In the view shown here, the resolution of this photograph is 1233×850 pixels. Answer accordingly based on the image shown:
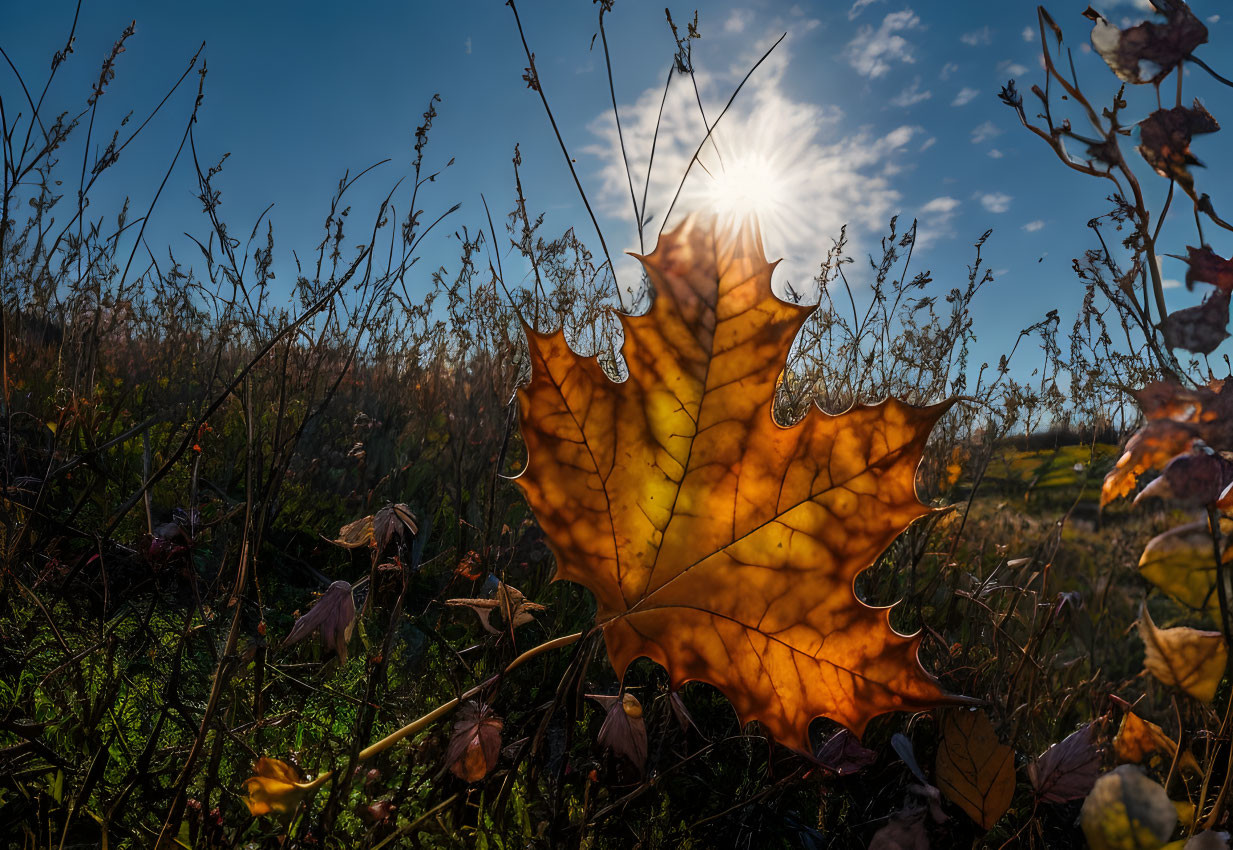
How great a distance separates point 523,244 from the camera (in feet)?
6.83

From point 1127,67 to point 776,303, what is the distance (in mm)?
436

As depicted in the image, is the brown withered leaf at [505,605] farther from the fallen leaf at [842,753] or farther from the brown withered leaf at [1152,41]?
the brown withered leaf at [1152,41]

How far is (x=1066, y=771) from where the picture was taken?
1.03 m

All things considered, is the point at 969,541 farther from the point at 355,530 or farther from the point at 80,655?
the point at 80,655

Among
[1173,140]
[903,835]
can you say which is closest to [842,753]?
[903,835]

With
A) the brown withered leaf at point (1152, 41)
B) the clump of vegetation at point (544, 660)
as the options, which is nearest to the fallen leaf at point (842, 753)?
the clump of vegetation at point (544, 660)

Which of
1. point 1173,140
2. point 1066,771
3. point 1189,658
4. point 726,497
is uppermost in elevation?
point 1173,140

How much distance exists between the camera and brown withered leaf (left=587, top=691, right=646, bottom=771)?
90cm

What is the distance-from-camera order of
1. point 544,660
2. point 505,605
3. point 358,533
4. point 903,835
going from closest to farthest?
point 505,605 → point 358,533 → point 903,835 → point 544,660

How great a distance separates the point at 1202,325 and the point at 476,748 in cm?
90

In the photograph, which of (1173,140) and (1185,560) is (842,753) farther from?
(1173,140)

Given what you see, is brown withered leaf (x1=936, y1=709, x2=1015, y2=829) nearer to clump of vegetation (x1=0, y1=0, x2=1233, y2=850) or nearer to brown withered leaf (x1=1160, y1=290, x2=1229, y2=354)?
clump of vegetation (x1=0, y1=0, x2=1233, y2=850)

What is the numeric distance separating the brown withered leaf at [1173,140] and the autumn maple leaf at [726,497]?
0.35m

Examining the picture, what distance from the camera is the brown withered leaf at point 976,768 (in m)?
0.95
